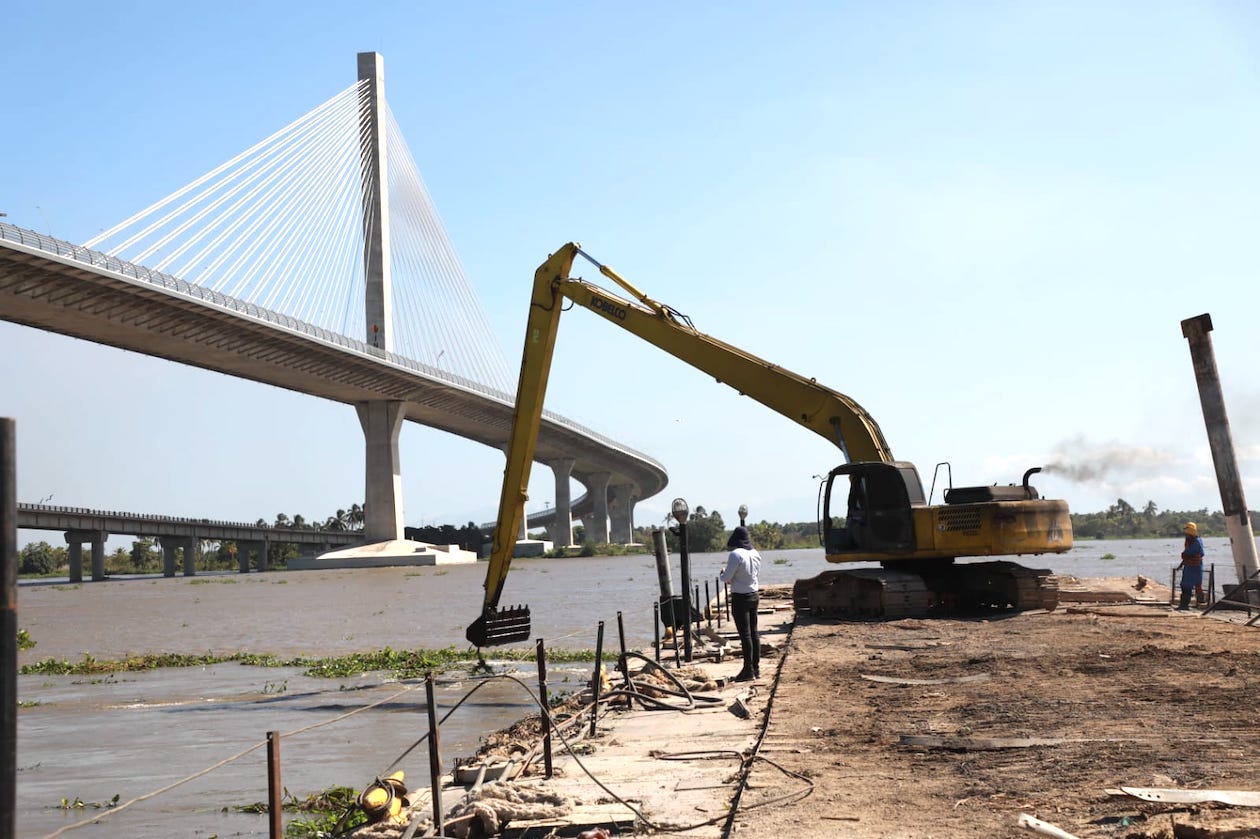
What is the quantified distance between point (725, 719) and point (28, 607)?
2198 inches

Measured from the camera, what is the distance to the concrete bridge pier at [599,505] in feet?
508

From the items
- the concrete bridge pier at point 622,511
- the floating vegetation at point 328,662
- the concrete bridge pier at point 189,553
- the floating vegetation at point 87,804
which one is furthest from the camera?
the concrete bridge pier at point 622,511

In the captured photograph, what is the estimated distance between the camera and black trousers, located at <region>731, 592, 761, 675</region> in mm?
14781

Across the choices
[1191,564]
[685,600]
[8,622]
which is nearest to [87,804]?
[8,622]

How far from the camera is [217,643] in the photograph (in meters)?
32.6

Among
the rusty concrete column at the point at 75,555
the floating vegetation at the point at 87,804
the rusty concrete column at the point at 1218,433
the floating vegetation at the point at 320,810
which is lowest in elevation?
the floating vegetation at the point at 320,810

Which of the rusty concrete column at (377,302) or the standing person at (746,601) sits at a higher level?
the rusty concrete column at (377,302)

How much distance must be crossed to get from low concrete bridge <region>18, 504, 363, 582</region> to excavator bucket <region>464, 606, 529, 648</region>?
81.0 meters

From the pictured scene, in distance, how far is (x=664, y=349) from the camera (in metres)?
22.6

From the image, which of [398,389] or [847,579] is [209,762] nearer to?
[847,579]

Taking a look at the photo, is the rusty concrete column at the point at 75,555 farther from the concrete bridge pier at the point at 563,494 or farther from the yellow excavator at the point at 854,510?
the yellow excavator at the point at 854,510

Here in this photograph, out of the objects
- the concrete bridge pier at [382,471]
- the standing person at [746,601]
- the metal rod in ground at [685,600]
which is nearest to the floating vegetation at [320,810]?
the standing person at [746,601]

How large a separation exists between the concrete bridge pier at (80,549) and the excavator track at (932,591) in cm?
8975

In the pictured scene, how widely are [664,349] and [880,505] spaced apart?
4.81 m
